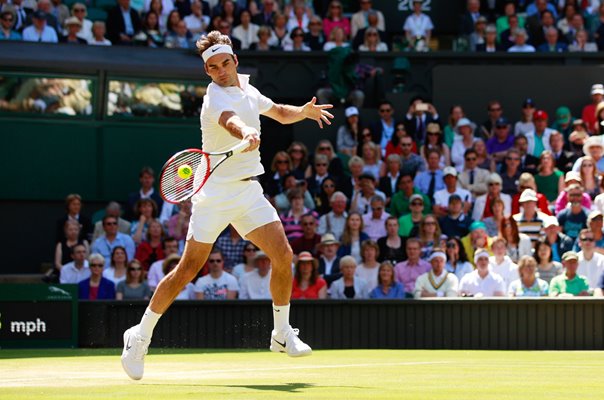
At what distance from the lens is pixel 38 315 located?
544 inches

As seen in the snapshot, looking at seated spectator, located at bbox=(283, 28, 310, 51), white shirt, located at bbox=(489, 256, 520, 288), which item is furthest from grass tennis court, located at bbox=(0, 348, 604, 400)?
seated spectator, located at bbox=(283, 28, 310, 51)

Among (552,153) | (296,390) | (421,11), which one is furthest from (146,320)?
(421,11)

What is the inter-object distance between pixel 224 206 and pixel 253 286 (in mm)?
6279

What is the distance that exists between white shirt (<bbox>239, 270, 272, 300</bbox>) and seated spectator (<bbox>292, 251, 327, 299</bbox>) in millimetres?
441

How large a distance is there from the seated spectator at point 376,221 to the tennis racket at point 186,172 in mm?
7766

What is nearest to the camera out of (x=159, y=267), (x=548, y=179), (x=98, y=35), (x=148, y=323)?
(x=148, y=323)

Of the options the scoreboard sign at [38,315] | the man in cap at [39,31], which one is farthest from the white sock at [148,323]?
the man in cap at [39,31]

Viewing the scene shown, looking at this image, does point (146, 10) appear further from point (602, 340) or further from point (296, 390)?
point (296, 390)

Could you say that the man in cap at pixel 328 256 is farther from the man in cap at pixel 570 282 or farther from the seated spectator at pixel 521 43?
the seated spectator at pixel 521 43

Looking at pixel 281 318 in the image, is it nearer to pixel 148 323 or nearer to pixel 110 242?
pixel 148 323

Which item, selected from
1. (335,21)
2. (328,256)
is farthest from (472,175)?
(335,21)

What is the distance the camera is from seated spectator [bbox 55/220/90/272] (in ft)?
53.8

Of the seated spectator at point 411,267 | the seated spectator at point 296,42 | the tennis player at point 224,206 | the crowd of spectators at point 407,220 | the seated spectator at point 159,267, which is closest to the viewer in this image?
the tennis player at point 224,206

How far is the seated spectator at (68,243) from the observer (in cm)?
1641
